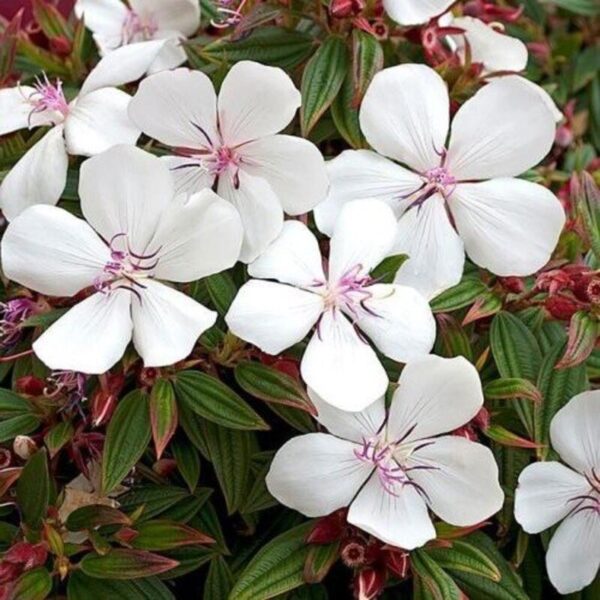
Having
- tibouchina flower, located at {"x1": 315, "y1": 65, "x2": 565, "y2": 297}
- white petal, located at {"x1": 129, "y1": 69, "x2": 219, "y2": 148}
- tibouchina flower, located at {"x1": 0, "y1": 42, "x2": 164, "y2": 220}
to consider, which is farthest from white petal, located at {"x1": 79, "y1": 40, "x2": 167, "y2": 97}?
tibouchina flower, located at {"x1": 315, "y1": 65, "x2": 565, "y2": 297}

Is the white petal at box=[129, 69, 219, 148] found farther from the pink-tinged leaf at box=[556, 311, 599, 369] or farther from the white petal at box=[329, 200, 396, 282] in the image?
the pink-tinged leaf at box=[556, 311, 599, 369]

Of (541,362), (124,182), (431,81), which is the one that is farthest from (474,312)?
(124,182)

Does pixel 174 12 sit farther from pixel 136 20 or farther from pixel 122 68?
pixel 122 68

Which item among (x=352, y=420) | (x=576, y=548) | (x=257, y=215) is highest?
(x=257, y=215)

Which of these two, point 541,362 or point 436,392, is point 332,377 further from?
point 541,362

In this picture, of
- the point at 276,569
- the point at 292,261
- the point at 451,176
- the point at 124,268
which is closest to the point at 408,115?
the point at 451,176
